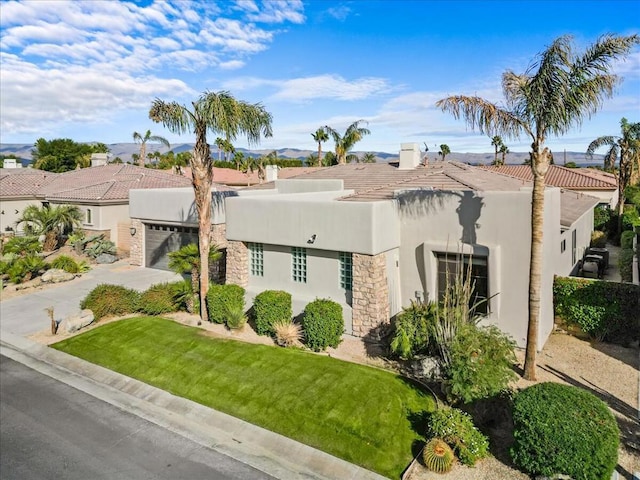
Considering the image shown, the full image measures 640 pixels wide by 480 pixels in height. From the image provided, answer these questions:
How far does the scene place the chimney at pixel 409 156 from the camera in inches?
933

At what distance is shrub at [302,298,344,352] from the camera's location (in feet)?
46.9

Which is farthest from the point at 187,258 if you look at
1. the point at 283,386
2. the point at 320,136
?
the point at 320,136

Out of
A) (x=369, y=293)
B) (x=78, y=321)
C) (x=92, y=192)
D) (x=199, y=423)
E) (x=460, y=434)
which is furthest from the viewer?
(x=92, y=192)

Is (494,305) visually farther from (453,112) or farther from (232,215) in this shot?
(232,215)

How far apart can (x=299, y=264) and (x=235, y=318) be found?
2.91m

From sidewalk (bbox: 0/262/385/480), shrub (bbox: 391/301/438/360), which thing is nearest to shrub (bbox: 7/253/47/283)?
sidewalk (bbox: 0/262/385/480)

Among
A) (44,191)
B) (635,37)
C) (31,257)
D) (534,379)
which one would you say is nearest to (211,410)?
(534,379)

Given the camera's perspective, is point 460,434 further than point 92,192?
No

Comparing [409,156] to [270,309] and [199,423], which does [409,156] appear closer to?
[270,309]

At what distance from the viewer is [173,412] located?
1162 centimetres

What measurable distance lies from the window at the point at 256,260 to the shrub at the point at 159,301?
3419 millimetres

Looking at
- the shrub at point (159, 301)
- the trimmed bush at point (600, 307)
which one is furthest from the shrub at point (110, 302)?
the trimmed bush at point (600, 307)

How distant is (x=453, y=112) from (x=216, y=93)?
7.81 meters

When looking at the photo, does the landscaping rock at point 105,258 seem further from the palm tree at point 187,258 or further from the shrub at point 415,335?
the shrub at point 415,335
